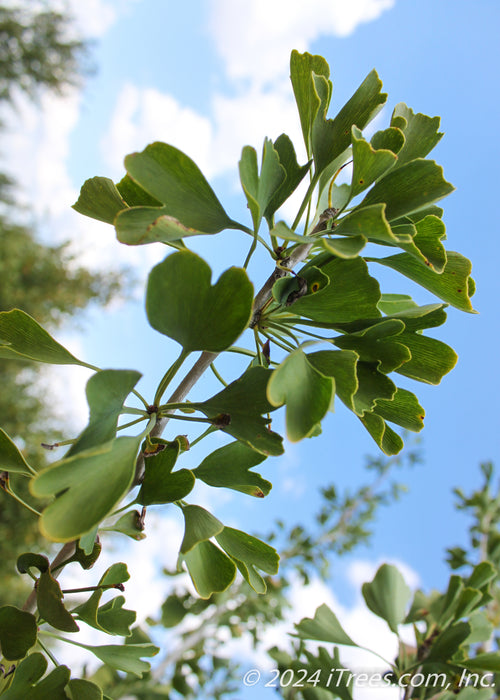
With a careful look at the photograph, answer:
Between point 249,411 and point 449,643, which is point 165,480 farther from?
point 449,643

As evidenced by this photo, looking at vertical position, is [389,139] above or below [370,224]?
above

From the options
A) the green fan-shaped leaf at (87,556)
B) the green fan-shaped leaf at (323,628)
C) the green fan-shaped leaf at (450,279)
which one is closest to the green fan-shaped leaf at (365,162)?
the green fan-shaped leaf at (450,279)

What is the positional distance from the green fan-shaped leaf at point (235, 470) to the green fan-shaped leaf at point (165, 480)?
0.19 feet

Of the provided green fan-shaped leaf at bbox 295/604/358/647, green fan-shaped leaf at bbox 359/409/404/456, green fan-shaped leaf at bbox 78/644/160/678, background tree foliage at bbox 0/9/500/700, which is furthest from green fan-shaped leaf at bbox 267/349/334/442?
green fan-shaped leaf at bbox 295/604/358/647

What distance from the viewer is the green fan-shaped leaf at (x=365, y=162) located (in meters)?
0.42

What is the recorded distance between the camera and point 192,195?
17.1 inches

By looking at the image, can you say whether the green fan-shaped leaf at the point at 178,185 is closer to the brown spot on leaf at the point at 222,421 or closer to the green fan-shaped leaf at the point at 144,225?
the green fan-shaped leaf at the point at 144,225

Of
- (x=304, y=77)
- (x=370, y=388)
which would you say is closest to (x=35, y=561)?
(x=370, y=388)

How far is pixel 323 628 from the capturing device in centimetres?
71

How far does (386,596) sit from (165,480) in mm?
564

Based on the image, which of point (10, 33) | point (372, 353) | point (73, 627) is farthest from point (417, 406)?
point (10, 33)

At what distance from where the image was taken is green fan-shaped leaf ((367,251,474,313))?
0.50 metres

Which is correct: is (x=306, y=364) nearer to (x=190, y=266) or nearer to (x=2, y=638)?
(x=190, y=266)

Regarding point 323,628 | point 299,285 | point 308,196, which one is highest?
point 308,196
